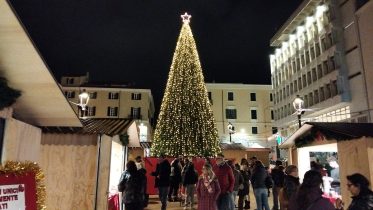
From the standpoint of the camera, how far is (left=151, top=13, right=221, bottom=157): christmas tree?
24.4 m

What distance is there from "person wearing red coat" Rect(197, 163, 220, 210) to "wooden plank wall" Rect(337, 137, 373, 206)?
353 cm

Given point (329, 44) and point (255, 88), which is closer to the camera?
point (329, 44)

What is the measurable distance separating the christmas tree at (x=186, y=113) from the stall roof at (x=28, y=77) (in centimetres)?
1871

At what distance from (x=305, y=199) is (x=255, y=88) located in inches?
2343

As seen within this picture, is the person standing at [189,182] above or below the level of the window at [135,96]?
below

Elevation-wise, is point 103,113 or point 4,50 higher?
point 103,113

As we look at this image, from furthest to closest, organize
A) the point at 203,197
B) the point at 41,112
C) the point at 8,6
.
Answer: the point at 203,197 < the point at 41,112 < the point at 8,6

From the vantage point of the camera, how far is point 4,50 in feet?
12.6

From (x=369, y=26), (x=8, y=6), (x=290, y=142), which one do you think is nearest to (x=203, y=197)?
(x=290, y=142)

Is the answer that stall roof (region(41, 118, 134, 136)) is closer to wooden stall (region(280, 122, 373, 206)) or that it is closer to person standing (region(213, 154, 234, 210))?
person standing (region(213, 154, 234, 210))

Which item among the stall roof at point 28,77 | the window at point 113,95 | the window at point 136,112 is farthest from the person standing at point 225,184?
the window at point 113,95

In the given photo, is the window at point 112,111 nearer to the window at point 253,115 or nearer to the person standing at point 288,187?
the window at point 253,115

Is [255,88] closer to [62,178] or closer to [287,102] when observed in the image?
[287,102]

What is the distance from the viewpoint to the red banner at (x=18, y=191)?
3436mm
